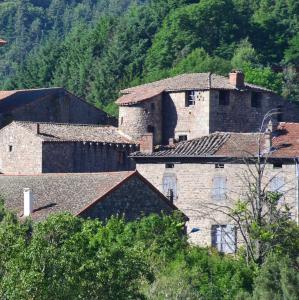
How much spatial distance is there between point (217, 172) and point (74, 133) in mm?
8333

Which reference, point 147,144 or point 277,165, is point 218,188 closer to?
point 277,165

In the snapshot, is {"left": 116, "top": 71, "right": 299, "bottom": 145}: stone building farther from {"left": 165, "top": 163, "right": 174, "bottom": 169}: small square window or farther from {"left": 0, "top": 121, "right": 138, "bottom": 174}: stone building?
{"left": 165, "top": 163, "right": 174, "bottom": 169}: small square window

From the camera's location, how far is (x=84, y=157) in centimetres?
5978

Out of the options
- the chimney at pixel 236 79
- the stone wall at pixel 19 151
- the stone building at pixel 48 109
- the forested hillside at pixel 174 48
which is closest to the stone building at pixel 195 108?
the chimney at pixel 236 79

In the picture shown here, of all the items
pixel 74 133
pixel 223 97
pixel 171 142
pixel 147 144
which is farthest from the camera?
pixel 223 97

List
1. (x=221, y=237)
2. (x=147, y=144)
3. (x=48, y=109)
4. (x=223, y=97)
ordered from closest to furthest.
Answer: (x=221, y=237) < (x=147, y=144) < (x=223, y=97) < (x=48, y=109)

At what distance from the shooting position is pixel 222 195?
53344 mm

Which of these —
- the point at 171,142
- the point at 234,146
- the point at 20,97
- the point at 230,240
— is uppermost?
the point at 20,97

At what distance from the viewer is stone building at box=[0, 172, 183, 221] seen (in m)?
45.2

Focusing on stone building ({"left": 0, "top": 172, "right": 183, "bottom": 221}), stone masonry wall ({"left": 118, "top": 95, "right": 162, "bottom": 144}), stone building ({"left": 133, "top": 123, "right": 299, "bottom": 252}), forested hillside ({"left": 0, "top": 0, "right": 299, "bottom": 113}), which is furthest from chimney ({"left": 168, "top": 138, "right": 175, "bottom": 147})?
forested hillside ({"left": 0, "top": 0, "right": 299, "bottom": 113})

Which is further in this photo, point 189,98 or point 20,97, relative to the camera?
point 20,97

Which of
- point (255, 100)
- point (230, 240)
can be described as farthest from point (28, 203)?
point (255, 100)

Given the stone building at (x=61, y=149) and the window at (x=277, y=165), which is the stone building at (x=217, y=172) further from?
the stone building at (x=61, y=149)

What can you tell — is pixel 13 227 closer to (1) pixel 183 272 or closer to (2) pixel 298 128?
(1) pixel 183 272
